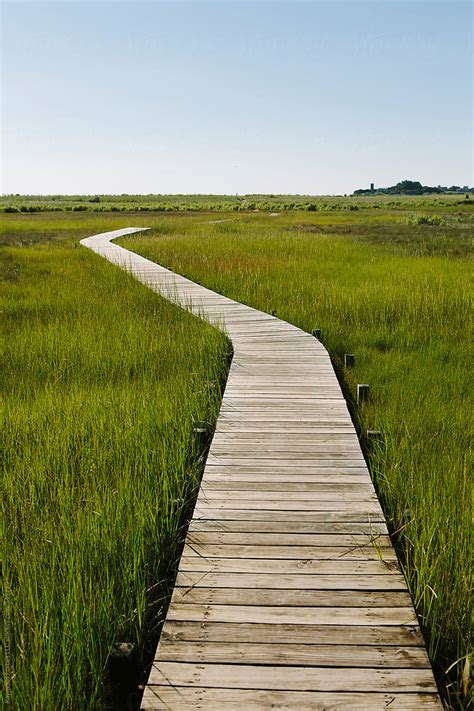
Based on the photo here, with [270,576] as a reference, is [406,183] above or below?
above

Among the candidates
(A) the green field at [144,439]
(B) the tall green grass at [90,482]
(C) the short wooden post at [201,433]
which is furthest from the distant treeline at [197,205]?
(C) the short wooden post at [201,433]

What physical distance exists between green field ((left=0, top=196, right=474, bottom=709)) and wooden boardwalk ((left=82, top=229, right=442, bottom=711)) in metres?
0.15

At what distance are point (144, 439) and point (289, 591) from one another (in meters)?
1.74

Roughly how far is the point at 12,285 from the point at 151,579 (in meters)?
10.2

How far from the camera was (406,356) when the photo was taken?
23.6 ft

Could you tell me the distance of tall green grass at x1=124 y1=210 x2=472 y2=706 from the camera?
2619mm

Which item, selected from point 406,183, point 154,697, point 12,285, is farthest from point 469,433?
point 406,183

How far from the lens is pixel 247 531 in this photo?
3100 mm

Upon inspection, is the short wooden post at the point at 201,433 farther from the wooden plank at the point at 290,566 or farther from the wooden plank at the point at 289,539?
the wooden plank at the point at 290,566

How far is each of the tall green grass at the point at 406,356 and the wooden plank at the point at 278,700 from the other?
0.22 meters

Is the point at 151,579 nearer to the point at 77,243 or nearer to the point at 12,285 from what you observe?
the point at 12,285

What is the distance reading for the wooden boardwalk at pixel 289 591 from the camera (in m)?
2.06

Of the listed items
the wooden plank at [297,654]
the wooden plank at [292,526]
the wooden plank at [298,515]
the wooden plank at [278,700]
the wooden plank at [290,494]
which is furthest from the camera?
the wooden plank at [290,494]

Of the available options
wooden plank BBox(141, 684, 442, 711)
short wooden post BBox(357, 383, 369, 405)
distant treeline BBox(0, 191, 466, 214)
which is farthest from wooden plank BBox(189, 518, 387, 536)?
distant treeline BBox(0, 191, 466, 214)
